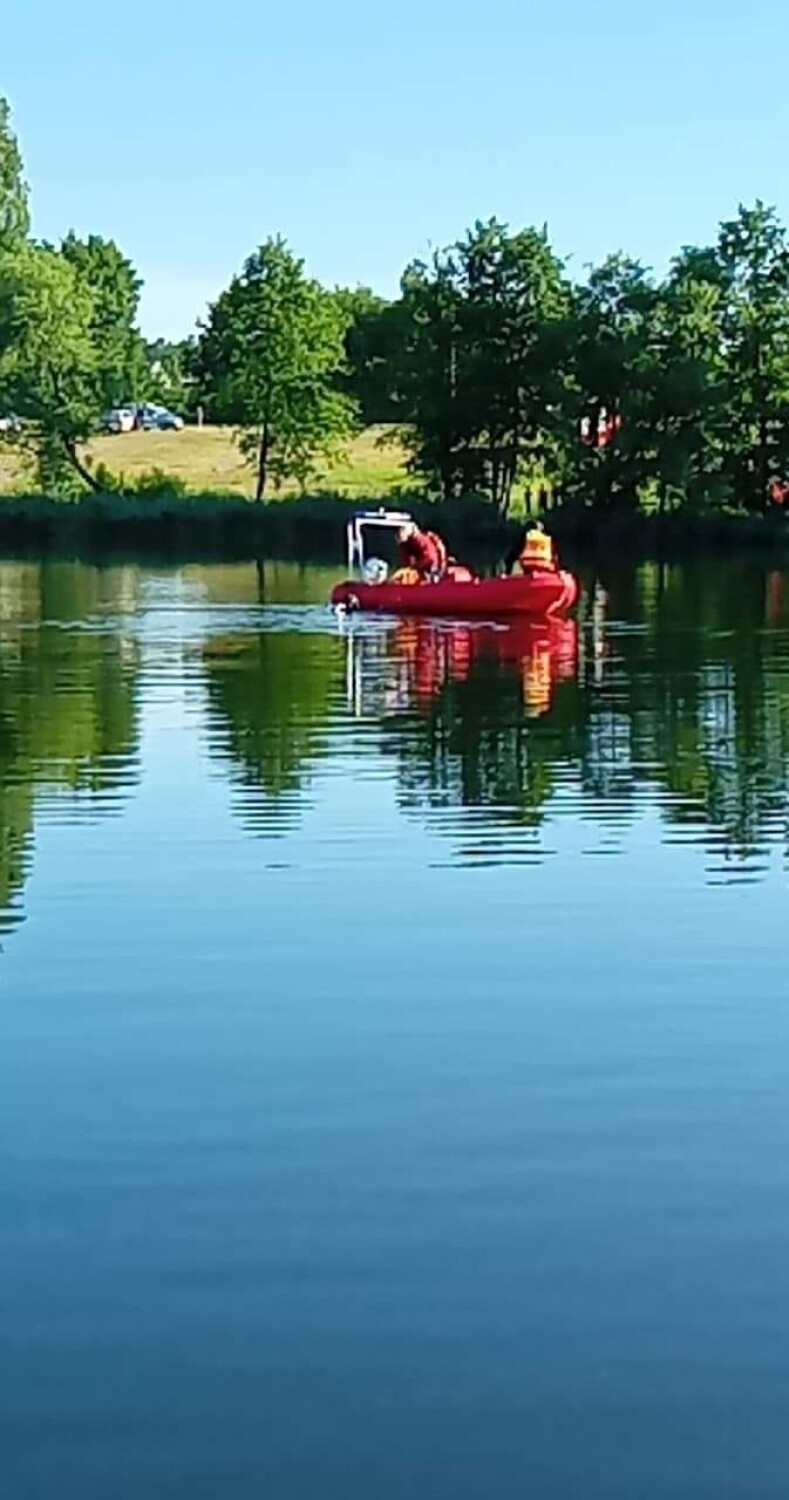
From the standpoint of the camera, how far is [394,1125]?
9.59 metres

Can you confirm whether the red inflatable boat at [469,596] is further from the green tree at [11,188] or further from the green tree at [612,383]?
the green tree at [11,188]

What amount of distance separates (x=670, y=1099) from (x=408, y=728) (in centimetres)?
1421

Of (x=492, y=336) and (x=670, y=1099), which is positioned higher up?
(x=492, y=336)

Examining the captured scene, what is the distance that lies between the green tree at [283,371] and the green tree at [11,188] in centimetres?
773

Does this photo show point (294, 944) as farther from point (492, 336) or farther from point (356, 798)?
point (492, 336)

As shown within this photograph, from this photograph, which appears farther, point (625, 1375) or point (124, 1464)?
point (625, 1375)

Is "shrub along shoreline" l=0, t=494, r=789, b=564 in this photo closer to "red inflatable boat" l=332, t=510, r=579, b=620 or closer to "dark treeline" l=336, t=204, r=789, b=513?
"dark treeline" l=336, t=204, r=789, b=513

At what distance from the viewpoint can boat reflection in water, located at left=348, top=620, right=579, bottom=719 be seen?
90.3ft

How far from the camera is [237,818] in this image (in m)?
17.8

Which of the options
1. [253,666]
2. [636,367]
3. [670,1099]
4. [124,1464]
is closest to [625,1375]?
[124,1464]

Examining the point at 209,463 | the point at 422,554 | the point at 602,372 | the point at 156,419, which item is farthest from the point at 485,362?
the point at 156,419

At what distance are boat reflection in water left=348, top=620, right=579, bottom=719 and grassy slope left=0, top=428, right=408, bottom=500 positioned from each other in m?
41.1

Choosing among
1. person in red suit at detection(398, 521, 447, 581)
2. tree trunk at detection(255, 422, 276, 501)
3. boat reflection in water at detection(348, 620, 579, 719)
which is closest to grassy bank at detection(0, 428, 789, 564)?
tree trunk at detection(255, 422, 276, 501)

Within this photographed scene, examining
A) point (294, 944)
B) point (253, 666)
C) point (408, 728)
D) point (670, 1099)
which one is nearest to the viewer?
point (670, 1099)
